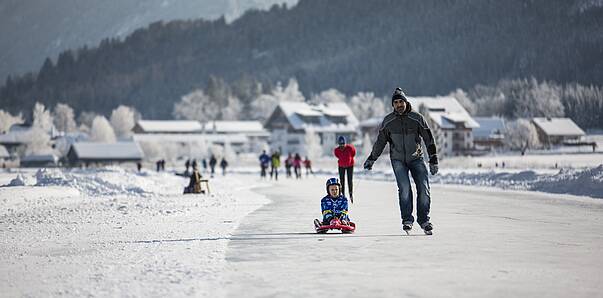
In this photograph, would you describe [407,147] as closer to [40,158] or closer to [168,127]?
[40,158]

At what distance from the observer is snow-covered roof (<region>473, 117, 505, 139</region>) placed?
12713cm

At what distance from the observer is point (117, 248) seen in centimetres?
996

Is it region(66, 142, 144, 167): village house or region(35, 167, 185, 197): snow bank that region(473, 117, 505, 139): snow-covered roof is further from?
region(35, 167, 185, 197): snow bank

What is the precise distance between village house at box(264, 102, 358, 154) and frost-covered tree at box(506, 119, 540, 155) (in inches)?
1053

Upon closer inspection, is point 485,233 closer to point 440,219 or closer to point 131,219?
point 440,219

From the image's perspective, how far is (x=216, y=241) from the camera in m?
10.7

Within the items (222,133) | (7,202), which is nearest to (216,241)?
(7,202)

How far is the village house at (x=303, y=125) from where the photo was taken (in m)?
131

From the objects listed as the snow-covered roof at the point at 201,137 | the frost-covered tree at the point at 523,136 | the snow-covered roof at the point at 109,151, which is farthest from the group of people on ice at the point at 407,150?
the snow-covered roof at the point at 201,137

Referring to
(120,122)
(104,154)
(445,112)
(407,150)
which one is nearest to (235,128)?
(120,122)

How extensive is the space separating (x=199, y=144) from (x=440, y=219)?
11722 centimetres

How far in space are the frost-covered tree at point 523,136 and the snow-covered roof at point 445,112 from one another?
7.53m

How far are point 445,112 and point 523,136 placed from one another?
13069 mm

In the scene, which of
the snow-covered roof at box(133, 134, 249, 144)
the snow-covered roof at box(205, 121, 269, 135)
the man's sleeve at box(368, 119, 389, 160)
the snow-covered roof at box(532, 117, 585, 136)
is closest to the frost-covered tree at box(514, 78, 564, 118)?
the snow-covered roof at box(532, 117, 585, 136)
